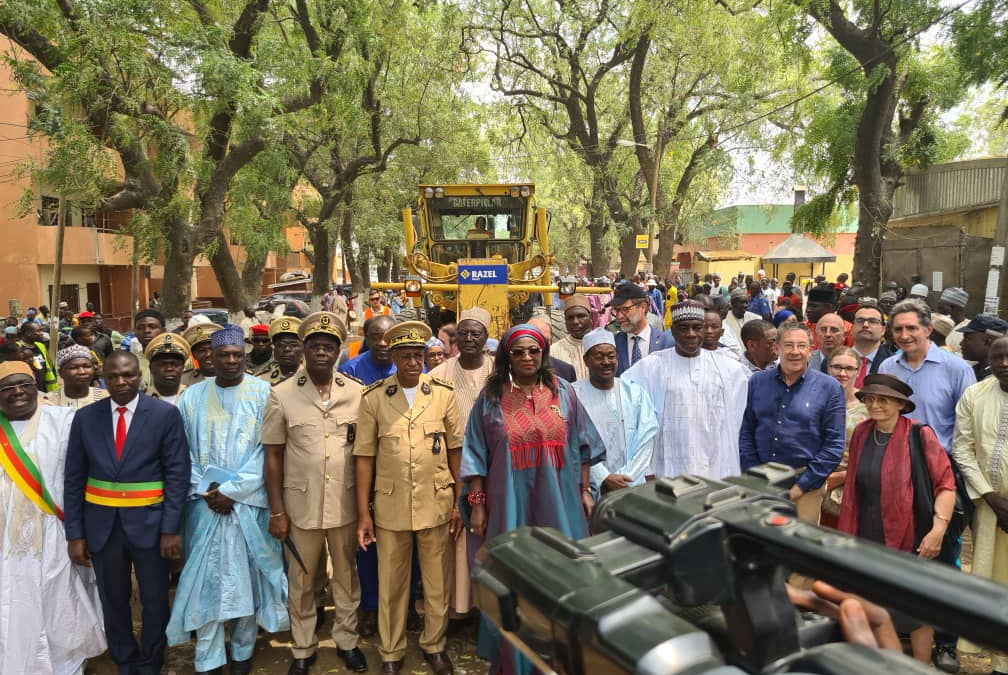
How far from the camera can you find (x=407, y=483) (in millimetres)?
3725

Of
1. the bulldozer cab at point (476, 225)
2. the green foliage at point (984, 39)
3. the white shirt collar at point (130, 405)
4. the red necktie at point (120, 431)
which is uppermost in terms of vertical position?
the green foliage at point (984, 39)

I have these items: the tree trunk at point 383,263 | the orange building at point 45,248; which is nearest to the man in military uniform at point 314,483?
the orange building at point 45,248

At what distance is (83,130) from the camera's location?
26.9ft

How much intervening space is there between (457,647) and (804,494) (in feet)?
7.14

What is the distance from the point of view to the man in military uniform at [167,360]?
4316 mm

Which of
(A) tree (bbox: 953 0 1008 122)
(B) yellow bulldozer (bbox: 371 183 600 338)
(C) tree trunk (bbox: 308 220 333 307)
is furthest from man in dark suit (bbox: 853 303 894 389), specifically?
(C) tree trunk (bbox: 308 220 333 307)

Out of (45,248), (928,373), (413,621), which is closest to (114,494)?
(413,621)

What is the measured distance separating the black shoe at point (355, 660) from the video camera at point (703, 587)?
3.12m

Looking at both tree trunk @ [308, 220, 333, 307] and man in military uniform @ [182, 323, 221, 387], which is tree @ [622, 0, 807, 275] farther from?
man in military uniform @ [182, 323, 221, 387]

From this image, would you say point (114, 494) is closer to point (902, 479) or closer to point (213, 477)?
point (213, 477)

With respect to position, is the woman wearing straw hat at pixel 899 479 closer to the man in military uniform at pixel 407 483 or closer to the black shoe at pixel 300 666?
the man in military uniform at pixel 407 483

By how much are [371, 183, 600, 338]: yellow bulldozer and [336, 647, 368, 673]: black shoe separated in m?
5.81

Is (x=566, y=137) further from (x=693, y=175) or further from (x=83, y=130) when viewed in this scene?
(x=83, y=130)

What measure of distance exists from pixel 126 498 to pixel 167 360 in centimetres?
103
